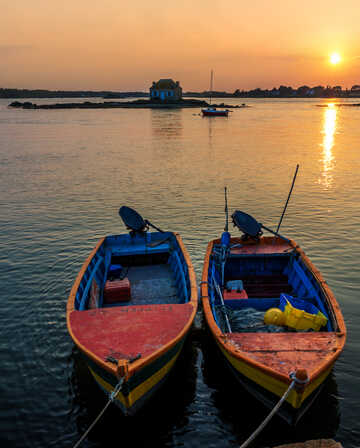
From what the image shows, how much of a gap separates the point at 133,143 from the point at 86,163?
18.9m

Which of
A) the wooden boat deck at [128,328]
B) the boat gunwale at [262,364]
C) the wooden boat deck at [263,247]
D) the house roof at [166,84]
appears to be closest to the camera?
the boat gunwale at [262,364]

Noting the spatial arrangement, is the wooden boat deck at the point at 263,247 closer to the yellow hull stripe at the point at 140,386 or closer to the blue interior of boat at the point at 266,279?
the blue interior of boat at the point at 266,279

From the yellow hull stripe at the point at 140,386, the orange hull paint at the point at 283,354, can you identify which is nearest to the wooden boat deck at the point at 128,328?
the yellow hull stripe at the point at 140,386

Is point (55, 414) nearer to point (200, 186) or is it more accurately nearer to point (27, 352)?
point (27, 352)

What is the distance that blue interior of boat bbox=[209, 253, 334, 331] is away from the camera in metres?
11.3

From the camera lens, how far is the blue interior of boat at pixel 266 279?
11.3 metres

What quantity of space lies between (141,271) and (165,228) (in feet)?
23.5

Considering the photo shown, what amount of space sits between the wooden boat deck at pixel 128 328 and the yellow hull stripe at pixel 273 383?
173 centimetres

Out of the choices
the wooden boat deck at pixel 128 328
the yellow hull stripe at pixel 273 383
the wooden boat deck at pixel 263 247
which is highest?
the wooden boat deck at pixel 263 247

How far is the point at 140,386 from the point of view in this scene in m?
7.67

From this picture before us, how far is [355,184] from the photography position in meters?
30.6

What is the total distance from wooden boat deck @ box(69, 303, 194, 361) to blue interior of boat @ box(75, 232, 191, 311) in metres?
1.18

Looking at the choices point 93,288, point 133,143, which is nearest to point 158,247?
point 93,288

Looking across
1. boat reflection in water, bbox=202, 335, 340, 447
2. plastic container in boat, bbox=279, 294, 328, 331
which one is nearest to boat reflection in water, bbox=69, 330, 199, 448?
boat reflection in water, bbox=202, 335, 340, 447
